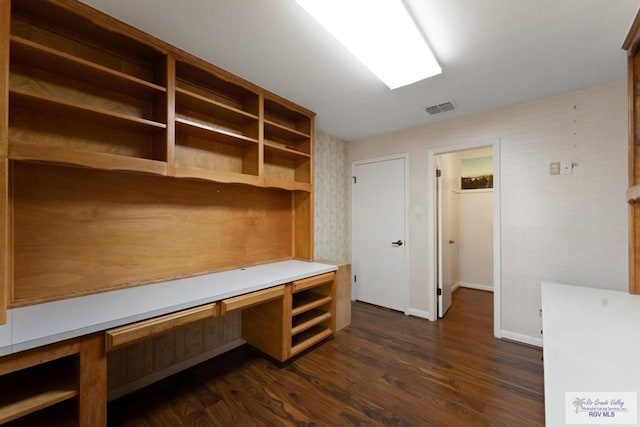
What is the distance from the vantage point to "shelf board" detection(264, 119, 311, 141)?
251 centimetres

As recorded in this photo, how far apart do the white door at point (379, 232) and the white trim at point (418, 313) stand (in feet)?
0.36

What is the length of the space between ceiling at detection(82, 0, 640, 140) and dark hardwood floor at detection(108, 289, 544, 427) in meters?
2.33

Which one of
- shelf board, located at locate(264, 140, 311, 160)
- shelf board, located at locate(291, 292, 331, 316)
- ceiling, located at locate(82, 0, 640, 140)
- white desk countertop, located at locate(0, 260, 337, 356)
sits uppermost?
ceiling, located at locate(82, 0, 640, 140)

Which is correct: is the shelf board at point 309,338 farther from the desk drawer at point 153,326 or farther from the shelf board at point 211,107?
the shelf board at point 211,107

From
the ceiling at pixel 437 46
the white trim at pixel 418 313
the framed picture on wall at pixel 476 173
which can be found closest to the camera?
the ceiling at pixel 437 46

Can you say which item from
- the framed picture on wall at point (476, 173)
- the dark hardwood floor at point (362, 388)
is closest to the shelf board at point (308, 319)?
the dark hardwood floor at point (362, 388)

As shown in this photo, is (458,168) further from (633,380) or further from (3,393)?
(3,393)

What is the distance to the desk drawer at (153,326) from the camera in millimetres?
1247

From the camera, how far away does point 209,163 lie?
7.36ft

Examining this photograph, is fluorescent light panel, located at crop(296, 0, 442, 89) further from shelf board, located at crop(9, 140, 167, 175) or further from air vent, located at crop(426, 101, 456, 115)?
shelf board, located at crop(9, 140, 167, 175)

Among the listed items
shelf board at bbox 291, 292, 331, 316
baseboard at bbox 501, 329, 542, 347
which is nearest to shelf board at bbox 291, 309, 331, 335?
shelf board at bbox 291, 292, 331, 316

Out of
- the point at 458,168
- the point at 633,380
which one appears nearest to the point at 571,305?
the point at 633,380

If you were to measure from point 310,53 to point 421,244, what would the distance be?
94.8 inches

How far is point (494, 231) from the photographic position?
9.00ft
